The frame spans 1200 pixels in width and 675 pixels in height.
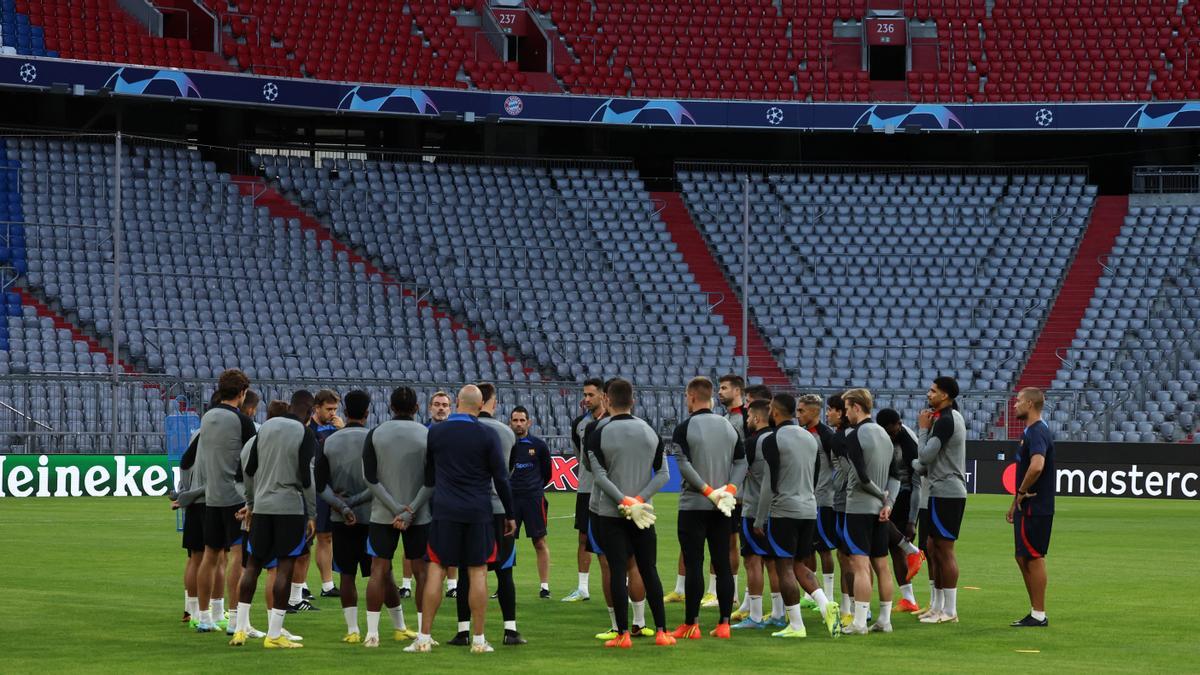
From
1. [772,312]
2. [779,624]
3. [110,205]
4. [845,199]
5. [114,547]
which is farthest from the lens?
[845,199]

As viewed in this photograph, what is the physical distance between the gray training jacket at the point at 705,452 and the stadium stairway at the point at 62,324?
25.7 metres

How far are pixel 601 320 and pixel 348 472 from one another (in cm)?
2979

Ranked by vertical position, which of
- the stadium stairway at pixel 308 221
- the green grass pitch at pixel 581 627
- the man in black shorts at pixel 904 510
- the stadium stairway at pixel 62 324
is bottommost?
the green grass pitch at pixel 581 627

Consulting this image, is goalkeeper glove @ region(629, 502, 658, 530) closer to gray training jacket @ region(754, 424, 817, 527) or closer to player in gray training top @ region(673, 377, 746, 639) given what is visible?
player in gray training top @ region(673, 377, 746, 639)

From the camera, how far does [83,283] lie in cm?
3944

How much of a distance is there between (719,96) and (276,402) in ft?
124

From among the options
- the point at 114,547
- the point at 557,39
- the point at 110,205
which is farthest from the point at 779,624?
the point at 557,39

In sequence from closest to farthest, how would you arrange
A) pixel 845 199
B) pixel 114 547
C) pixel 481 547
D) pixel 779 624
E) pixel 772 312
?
1. pixel 481 547
2. pixel 779 624
3. pixel 114 547
4. pixel 772 312
5. pixel 845 199

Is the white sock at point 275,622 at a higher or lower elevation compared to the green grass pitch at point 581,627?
higher

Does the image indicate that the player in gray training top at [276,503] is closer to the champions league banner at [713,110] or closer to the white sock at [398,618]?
the white sock at [398,618]

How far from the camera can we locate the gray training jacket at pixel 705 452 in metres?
14.1

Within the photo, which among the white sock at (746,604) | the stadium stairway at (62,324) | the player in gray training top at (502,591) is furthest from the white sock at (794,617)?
the stadium stairway at (62,324)

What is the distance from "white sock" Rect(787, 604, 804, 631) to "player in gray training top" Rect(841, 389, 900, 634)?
0.55 metres

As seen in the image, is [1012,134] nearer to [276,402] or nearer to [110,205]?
[110,205]
